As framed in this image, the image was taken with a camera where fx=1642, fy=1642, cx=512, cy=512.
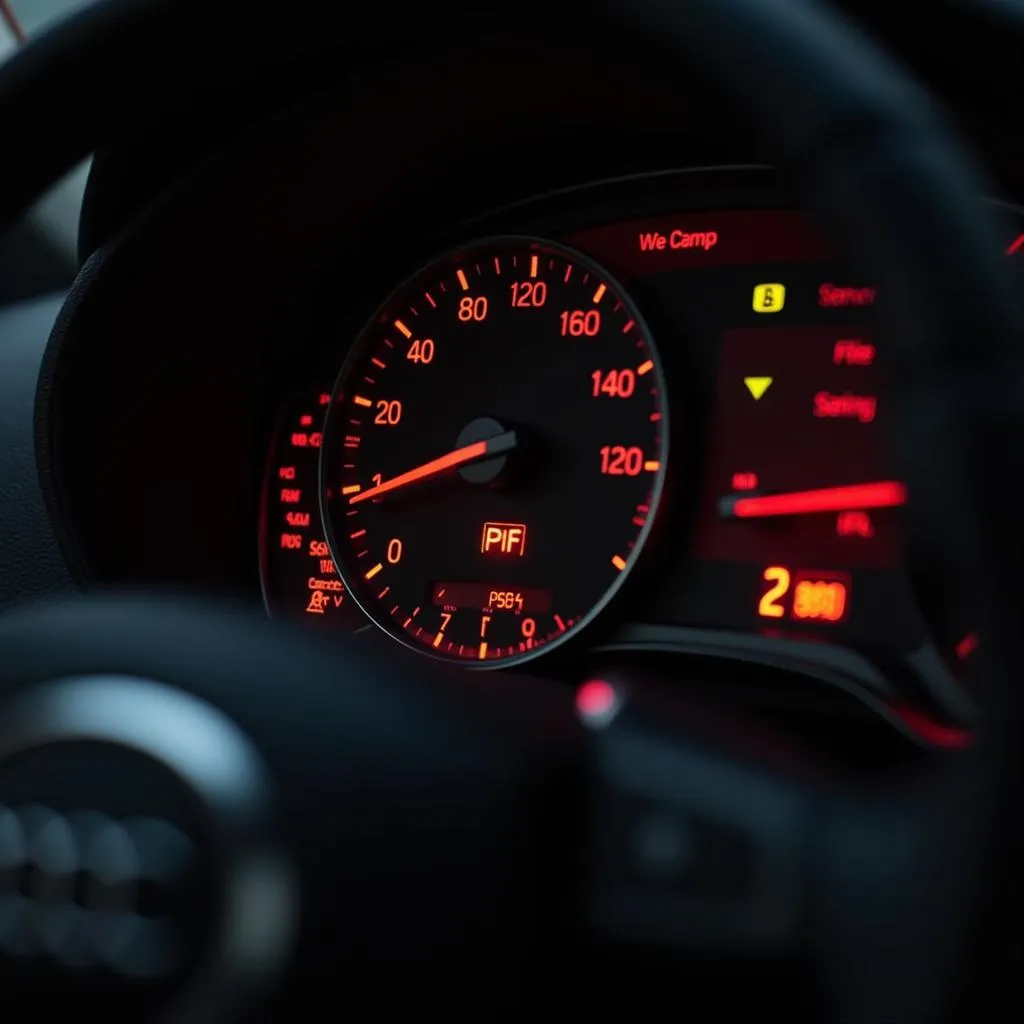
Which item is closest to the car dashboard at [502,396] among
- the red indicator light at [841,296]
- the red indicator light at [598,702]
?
the red indicator light at [841,296]

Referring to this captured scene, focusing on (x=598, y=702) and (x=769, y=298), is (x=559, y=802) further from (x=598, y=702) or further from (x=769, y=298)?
(x=769, y=298)

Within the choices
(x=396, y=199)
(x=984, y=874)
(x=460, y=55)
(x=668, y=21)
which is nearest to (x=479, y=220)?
(x=396, y=199)

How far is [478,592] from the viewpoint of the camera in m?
1.92

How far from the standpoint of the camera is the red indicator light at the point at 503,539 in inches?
74.9

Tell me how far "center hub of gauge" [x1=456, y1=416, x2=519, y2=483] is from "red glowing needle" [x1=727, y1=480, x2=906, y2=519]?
0.89ft

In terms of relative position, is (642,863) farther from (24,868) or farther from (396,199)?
(396,199)

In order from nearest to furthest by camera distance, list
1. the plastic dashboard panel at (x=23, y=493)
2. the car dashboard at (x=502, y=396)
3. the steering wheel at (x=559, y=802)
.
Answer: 1. the steering wheel at (x=559, y=802)
2. the car dashboard at (x=502, y=396)
3. the plastic dashboard panel at (x=23, y=493)

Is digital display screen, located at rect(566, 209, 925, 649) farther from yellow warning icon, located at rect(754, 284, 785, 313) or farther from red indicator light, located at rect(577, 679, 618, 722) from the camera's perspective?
red indicator light, located at rect(577, 679, 618, 722)

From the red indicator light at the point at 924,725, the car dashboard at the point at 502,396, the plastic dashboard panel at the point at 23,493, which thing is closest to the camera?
the red indicator light at the point at 924,725

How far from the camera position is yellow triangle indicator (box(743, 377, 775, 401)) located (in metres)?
1.80

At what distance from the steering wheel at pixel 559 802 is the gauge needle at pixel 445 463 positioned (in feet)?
3.68

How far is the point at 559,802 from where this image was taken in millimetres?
717

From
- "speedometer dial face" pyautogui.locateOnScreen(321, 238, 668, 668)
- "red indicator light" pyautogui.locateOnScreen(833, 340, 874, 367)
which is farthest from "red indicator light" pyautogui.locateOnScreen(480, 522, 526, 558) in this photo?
"red indicator light" pyautogui.locateOnScreen(833, 340, 874, 367)

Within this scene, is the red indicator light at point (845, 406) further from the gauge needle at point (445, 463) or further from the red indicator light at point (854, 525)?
the gauge needle at point (445, 463)
